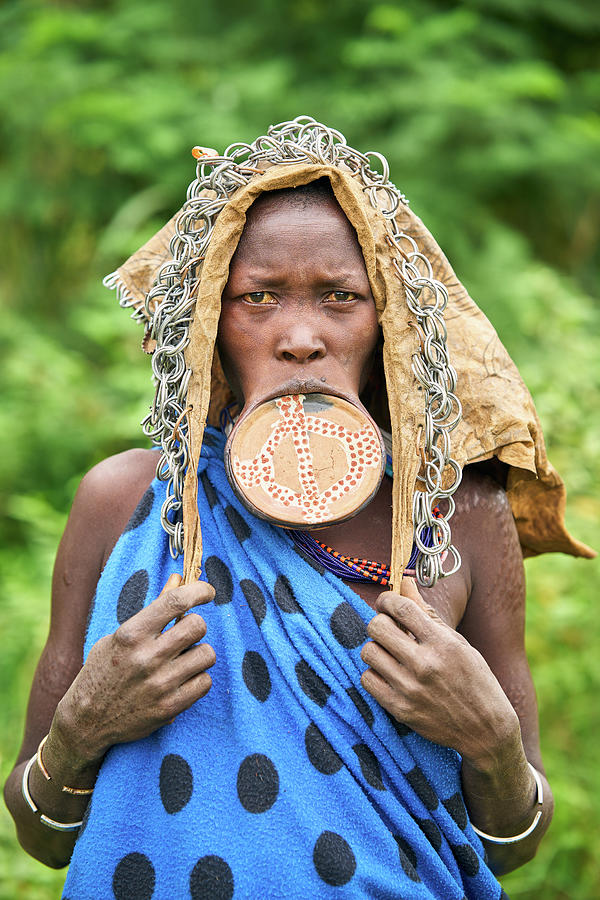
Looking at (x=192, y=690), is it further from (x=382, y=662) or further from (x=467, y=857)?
(x=467, y=857)

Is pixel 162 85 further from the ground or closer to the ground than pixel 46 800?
further from the ground

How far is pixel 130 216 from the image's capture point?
17.3 ft

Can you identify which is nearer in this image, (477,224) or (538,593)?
(538,593)

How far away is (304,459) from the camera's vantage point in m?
1.60

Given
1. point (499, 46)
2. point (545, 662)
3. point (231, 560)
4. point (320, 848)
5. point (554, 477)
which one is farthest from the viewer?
point (499, 46)

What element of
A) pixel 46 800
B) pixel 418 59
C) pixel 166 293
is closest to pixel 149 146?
pixel 418 59

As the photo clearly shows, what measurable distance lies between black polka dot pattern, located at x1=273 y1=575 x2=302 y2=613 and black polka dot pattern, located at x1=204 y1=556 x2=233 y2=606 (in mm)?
90

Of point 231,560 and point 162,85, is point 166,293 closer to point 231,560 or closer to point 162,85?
point 231,560

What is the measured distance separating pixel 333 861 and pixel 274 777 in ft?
0.55

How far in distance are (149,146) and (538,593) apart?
10.8 feet

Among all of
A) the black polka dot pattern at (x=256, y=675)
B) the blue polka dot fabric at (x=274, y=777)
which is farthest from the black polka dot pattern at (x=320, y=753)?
the black polka dot pattern at (x=256, y=675)

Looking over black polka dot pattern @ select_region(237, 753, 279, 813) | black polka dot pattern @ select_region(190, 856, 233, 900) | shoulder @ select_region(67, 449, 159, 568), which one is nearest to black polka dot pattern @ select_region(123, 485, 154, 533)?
shoulder @ select_region(67, 449, 159, 568)

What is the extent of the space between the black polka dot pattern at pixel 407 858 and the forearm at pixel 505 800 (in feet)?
0.51

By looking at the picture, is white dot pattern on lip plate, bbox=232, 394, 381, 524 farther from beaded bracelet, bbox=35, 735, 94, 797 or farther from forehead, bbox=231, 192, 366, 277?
beaded bracelet, bbox=35, 735, 94, 797
